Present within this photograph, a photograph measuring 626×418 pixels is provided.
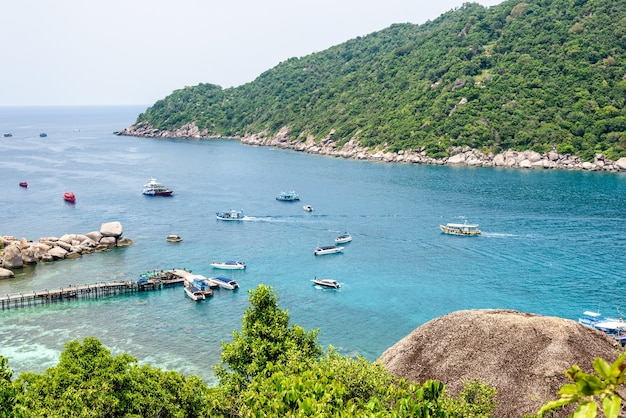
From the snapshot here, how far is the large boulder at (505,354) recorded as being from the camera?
25797 mm

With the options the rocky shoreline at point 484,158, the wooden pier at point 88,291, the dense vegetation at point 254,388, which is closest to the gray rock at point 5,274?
the wooden pier at point 88,291

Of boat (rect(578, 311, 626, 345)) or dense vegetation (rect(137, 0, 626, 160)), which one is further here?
dense vegetation (rect(137, 0, 626, 160))

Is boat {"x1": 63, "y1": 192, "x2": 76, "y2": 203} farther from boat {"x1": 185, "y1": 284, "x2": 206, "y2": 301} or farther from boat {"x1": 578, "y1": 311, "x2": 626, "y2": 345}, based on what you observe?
boat {"x1": 578, "y1": 311, "x2": 626, "y2": 345}

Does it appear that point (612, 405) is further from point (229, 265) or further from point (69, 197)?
point (69, 197)

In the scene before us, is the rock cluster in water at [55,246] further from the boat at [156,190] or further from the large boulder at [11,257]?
the boat at [156,190]

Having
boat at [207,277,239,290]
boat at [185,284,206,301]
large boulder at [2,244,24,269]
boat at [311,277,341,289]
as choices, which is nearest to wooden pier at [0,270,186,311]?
boat at [185,284,206,301]

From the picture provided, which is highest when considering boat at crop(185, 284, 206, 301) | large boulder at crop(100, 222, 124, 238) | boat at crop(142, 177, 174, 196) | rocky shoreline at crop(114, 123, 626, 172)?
rocky shoreline at crop(114, 123, 626, 172)

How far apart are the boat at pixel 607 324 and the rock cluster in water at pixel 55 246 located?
61319mm

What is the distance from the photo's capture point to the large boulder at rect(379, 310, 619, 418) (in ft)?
84.6

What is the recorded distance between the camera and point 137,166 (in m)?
150

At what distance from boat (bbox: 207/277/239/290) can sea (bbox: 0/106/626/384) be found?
113cm

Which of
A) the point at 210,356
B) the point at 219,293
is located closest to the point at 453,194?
the point at 219,293

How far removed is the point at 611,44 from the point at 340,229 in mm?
114363

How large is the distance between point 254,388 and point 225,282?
137 feet
